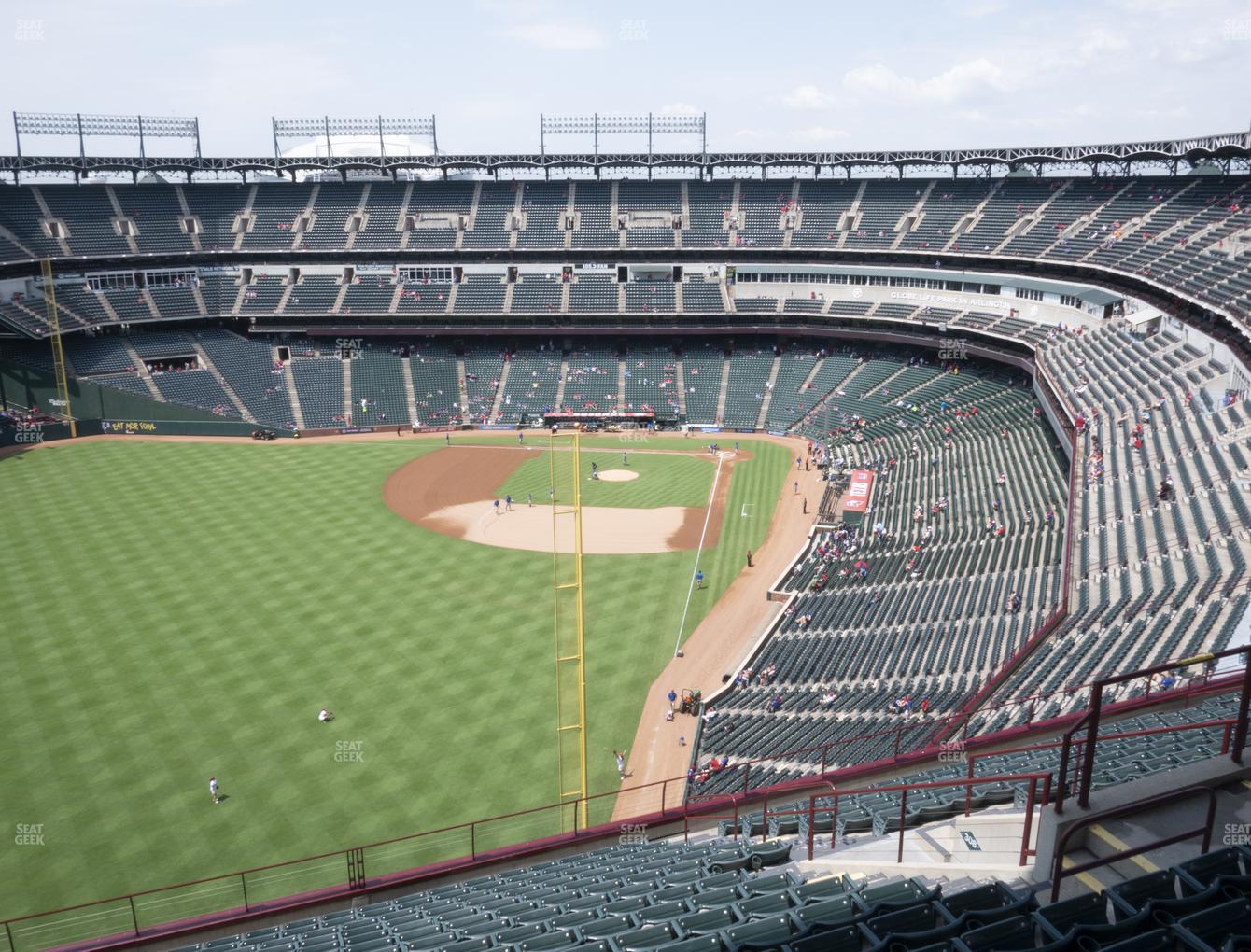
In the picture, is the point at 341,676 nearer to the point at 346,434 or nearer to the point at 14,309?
the point at 346,434

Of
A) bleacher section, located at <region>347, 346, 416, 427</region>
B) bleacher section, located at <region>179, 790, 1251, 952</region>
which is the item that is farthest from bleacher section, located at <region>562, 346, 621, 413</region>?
bleacher section, located at <region>179, 790, 1251, 952</region>

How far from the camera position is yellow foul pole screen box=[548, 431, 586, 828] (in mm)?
20705

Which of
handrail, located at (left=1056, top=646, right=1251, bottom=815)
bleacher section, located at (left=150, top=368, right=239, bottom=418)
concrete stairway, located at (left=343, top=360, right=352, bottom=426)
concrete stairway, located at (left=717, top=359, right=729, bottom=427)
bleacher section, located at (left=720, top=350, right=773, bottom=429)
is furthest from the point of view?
concrete stairway, located at (left=717, top=359, right=729, bottom=427)

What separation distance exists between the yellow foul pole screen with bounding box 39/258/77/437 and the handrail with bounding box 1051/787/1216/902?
68.8 m

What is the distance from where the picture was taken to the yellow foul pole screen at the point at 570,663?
2070 cm

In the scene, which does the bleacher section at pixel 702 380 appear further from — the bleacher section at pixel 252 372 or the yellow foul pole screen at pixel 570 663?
the bleacher section at pixel 252 372

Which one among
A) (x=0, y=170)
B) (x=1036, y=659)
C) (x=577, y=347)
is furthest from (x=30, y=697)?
(x=0, y=170)

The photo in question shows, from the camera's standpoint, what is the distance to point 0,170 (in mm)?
70875

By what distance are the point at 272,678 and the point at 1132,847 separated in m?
27.4

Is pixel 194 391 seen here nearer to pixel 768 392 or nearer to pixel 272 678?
pixel 272 678

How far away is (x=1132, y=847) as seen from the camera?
7.23 meters

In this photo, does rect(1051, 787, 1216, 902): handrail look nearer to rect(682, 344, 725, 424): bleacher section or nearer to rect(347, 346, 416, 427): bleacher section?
rect(682, 344, 725, 424): bleacher section

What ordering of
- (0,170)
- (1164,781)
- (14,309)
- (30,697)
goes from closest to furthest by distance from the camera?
(1164,781)
(30,697)
(14,309)
(0,170)

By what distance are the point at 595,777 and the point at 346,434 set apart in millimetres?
47902
